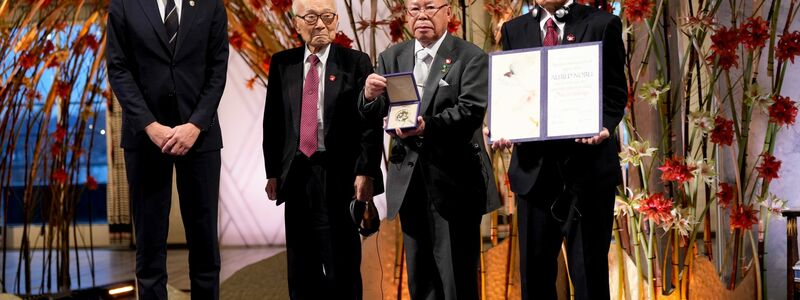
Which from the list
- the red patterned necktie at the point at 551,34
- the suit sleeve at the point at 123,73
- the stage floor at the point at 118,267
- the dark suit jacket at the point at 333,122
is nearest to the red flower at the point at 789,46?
the red patterned necktie at the point at 551,34

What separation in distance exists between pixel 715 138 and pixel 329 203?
60.3 inches

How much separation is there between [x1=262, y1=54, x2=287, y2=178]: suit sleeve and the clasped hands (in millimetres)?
354

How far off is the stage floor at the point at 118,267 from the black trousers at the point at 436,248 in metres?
3.33

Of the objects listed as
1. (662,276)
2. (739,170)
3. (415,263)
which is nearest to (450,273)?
(415,263)

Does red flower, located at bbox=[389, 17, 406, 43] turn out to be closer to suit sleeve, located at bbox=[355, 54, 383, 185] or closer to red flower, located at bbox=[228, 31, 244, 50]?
suit sleeve, located at bbox=[355, 54, 383, 185]

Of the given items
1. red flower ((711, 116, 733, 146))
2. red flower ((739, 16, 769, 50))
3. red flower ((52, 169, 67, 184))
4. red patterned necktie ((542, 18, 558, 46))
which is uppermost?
red flower ((739, 16, 769, 50))

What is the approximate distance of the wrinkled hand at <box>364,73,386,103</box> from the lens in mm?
2795

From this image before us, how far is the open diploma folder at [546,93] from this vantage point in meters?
2.65

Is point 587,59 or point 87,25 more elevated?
point 87,25

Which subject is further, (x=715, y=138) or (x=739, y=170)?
(x=739, y=170)

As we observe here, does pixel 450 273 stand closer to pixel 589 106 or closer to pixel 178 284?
pixel 589 106

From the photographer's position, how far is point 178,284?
6.13 m

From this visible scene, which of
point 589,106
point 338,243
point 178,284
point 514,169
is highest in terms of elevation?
point 589,106

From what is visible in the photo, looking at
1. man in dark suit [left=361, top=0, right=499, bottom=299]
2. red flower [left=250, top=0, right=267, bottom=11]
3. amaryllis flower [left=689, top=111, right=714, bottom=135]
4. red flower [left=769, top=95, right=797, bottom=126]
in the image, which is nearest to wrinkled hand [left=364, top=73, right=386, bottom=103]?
man in dark suit [left=361, top=0, right=499, bottom=299]
